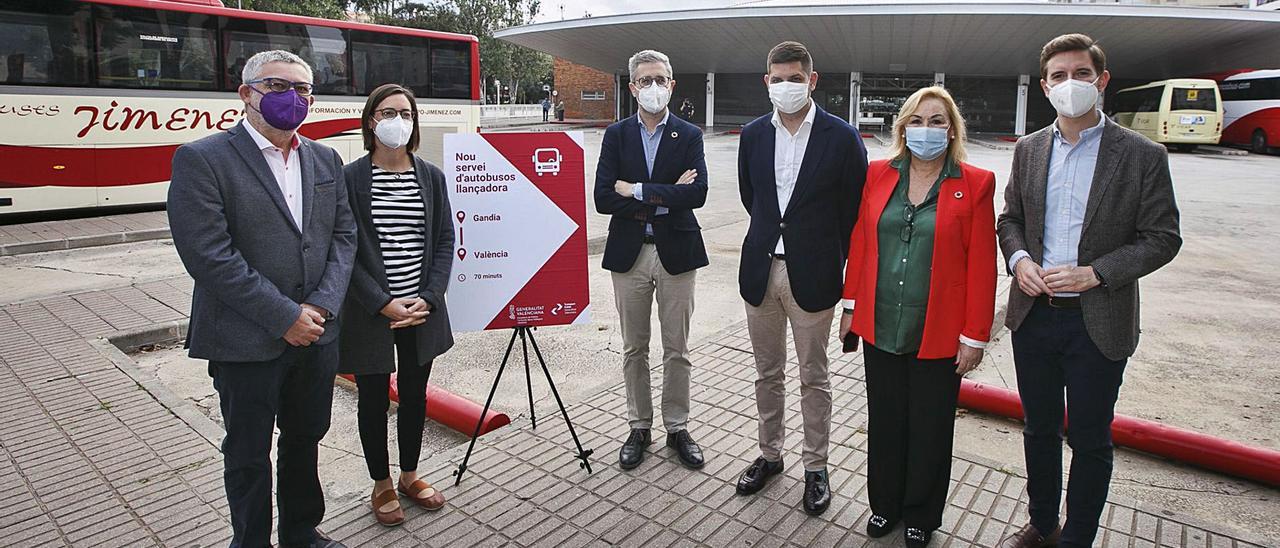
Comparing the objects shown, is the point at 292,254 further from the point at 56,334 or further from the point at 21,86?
the point at 21,86

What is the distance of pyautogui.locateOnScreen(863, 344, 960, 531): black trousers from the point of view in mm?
3299

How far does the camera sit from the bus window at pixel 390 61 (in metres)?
14.4

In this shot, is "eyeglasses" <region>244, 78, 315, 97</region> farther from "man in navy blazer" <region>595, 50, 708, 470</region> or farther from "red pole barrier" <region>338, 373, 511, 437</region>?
"red pole barrier" <region>338, 373, 511, 437</region>

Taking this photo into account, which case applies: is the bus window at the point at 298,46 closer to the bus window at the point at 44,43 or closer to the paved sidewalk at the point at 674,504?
the bus window at the point at 44,43

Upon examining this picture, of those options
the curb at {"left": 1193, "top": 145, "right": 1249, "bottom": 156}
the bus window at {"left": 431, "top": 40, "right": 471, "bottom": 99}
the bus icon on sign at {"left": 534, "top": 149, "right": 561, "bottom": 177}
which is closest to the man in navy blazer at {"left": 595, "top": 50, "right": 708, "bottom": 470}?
the bus icon on sign at {"left": 534, "top": 149, "right": 561, "bottom": 177}

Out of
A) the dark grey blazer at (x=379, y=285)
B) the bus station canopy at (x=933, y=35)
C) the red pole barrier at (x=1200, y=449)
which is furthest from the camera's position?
the bus station canopy at (x=933, y=35)

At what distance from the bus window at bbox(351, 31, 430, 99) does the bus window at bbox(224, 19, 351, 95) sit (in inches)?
9.8

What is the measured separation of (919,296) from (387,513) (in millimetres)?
2438

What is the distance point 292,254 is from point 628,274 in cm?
169

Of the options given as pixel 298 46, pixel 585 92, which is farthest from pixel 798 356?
pixel 585 92

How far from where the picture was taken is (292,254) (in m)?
2.90

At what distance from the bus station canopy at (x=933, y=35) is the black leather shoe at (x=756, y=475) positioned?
1217 inches

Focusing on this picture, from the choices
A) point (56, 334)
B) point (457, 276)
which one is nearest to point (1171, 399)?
point (457, 276)

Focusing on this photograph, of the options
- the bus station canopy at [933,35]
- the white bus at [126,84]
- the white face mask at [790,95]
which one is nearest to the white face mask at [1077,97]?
the white face mask at [790,95]
